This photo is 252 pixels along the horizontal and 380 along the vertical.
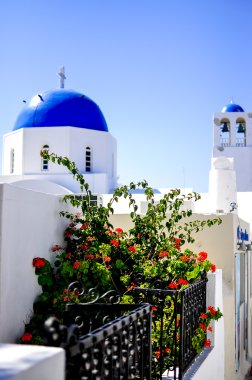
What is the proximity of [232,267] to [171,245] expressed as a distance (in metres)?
2.26

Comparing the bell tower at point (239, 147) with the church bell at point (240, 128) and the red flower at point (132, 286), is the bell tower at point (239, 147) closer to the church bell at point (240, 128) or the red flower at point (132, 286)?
the church bell at point (240, 128)

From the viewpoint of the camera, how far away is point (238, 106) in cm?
3488

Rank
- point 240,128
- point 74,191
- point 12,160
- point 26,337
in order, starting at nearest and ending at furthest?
point 26,337
point 74,191
point 12,160
point 240,128

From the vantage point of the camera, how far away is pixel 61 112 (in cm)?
2150

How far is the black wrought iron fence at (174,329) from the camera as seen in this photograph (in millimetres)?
4473

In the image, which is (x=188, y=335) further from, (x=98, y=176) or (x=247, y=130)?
(x=247, y=130)

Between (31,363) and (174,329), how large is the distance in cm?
332

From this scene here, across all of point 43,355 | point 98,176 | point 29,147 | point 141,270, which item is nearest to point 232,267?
point 141,270

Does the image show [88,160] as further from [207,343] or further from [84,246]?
[207,343]

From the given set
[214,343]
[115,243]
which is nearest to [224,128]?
[115,243]

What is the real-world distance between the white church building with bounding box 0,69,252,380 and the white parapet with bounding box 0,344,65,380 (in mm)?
2575

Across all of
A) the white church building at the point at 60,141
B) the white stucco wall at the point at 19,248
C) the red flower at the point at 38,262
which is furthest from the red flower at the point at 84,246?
the white church building at the point at 60,141

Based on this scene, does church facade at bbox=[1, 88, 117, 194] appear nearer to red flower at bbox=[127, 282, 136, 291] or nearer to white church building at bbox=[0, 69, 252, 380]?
white church building at bbox=[0, 69, 252, 380]

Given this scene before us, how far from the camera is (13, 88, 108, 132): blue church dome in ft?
70.4
